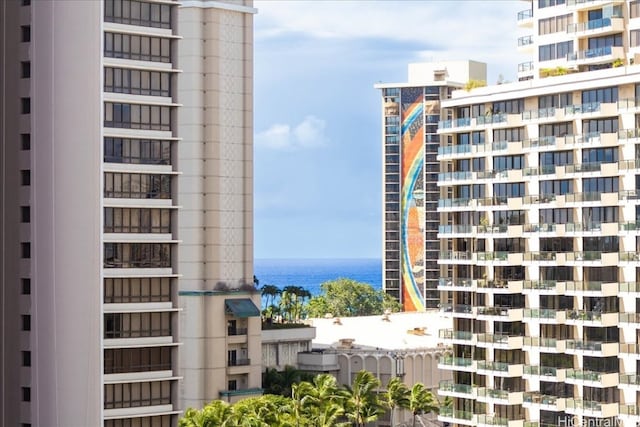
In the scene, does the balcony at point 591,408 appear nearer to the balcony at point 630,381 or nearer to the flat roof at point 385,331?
the balcony at point 630,381

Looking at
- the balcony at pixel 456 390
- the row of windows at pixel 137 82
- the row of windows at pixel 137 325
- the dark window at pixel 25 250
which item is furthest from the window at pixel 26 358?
the balcony at pixel 456 390

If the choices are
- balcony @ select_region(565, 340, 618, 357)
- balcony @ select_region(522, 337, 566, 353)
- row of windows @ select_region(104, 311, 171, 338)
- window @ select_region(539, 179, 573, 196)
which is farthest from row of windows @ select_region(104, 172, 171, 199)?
balcony @ select_region(565, 340, 618, 357)

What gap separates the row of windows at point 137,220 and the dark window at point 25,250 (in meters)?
55.3

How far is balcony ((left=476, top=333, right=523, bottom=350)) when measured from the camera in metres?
78.2

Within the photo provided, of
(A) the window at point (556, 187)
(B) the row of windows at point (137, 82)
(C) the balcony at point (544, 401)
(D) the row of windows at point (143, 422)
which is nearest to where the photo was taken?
(D) the row of windows at point (143, 422)

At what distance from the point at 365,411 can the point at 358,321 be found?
39.4 m

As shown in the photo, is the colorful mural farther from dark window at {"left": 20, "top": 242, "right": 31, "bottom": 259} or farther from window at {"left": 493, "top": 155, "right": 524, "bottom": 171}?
dark window at {"left": 20, "top": 242, "right": 31, "bottom": 259}

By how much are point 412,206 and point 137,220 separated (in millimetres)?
113106

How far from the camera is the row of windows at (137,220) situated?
232 ft

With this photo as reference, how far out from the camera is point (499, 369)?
78438 millimetres

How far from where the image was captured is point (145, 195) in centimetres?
7169

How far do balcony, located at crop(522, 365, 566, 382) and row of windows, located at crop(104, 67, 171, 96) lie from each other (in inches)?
979

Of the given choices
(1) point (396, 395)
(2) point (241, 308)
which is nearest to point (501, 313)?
(1) point (396, 395)

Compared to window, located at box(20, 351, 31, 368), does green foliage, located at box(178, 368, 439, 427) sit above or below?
below
